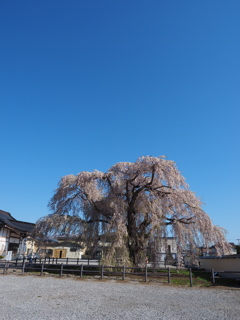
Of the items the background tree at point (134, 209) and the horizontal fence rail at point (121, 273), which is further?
the background tree at point (134, 209)

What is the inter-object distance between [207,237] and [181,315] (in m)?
10.3

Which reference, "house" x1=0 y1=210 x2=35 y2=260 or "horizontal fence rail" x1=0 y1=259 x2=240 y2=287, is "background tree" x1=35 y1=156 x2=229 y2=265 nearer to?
"horizontal fence rail" x1=0 y1=259 x2=240 y2=287

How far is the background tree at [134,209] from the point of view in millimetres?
16078

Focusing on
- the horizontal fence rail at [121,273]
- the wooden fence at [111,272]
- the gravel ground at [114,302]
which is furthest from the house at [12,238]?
the gravel ground at [114,302]

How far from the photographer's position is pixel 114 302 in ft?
27.1

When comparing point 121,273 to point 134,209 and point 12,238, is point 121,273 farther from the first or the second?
point 12,238

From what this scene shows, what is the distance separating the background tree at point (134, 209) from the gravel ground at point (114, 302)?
4.60 metres

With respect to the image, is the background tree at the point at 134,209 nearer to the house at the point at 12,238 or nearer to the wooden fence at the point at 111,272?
the wooden fence at the point at 111,272

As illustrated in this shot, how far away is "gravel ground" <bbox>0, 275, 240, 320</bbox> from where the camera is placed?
6664 mm

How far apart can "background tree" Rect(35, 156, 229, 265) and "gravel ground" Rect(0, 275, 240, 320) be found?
4.60m

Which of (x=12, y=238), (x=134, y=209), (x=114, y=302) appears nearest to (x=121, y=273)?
(x=134, y=209)

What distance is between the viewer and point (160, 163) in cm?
1641

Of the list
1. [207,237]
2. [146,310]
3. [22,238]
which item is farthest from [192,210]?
[22,238]

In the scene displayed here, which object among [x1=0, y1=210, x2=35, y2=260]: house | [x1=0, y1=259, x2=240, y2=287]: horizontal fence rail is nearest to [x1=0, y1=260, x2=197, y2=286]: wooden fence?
[x1=0, y1=259, x2=240, y2=287]: horizontal fence rail
